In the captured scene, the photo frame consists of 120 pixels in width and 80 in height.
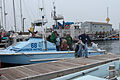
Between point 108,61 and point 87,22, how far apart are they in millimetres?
64532

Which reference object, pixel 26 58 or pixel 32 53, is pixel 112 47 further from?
pixel 26 58

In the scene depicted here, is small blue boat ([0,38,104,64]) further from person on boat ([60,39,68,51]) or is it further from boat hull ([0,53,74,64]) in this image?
person on boat ([60,39,68,51])

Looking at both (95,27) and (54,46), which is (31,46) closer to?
(54,46)

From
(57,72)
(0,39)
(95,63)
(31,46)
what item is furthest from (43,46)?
(0,39)

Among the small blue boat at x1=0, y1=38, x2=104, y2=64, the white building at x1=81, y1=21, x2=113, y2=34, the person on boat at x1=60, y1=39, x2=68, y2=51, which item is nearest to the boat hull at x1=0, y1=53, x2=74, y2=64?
the small blue boat at x1=0, y1=38, x2=104, y2=64

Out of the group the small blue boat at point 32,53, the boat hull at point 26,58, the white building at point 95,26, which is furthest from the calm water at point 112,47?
the white building at point 95,26

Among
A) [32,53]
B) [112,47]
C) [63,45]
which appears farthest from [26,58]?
[112,47]

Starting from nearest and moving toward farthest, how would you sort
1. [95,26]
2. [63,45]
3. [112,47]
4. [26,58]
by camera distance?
[26,58]
[63,45]
[112,47]
[95,26]

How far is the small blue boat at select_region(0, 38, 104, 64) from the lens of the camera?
384 inches

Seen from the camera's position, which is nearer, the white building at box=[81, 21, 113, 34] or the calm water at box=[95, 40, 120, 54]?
the calm water at box=[95, 40, 120, 54]

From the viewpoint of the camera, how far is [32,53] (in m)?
10.0

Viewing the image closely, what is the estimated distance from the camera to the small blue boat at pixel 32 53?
9.75 metres

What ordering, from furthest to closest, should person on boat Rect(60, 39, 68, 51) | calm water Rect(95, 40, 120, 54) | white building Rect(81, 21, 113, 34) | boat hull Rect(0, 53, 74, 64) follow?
white building Rect(81, 21, 113, 34) < calm water Rect(95, 40, 120, 54) < person on boat Rect(60, 39, 68, 51) < boat hull Rect(0, 53, 74, 64)

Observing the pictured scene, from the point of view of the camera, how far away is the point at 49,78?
528 cm
